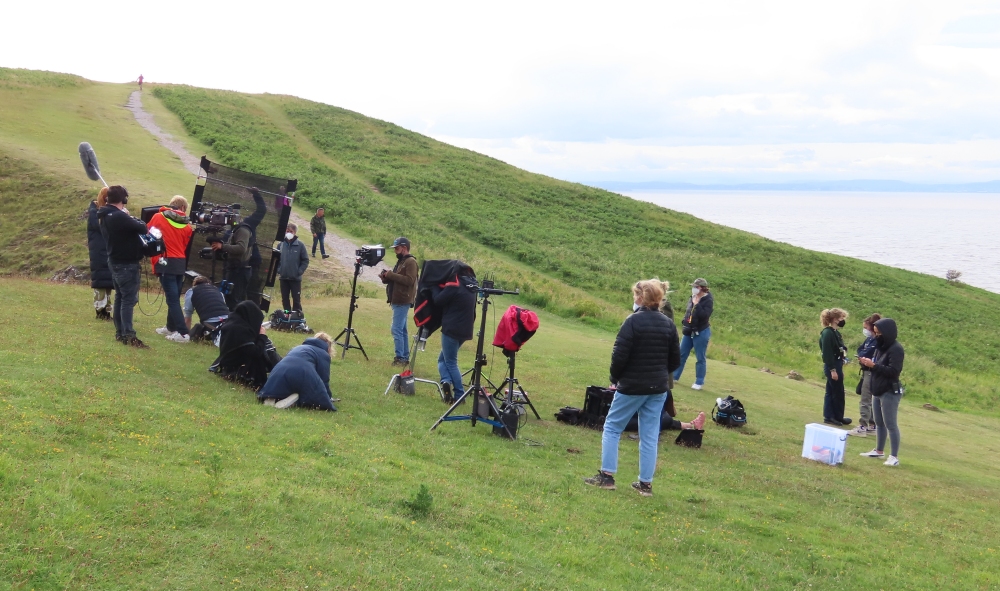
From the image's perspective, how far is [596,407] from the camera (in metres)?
12.5

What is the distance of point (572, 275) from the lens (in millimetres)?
39312

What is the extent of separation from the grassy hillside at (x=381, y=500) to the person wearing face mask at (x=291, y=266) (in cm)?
485

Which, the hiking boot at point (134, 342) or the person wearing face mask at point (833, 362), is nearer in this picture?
the hiking boot at point (134, 342)

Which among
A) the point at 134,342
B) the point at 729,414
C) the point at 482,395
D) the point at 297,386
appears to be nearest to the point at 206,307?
the point at 134,342

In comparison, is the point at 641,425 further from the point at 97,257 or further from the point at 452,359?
the point at 97,257

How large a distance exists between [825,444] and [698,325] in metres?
4.95

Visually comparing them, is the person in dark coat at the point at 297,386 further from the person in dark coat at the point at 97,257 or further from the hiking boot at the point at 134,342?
the person in dark coat at the point at 97,257

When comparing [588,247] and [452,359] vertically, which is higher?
[588,247]

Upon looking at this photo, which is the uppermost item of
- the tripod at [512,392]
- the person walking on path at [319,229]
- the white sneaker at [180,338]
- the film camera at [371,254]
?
the person walking on path at [319,229]

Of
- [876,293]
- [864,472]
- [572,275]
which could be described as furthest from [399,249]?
[876,293]

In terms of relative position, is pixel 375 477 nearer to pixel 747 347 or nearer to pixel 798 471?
pixel 798 471

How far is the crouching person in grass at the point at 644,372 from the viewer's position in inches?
340

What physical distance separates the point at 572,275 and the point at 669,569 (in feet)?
106

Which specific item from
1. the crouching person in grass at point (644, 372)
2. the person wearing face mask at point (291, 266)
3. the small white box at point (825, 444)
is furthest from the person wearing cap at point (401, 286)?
the small white box at point (825, 444)
